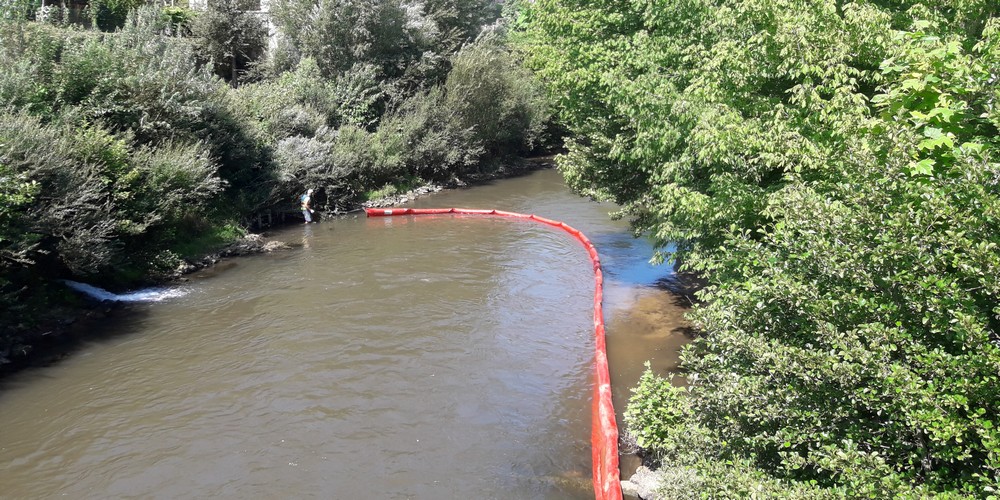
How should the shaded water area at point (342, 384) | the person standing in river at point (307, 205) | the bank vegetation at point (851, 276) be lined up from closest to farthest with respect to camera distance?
the bank vegetation at point (851, 276), the shaded water area at point (342, 384), the person standing in river at point (307, 205)

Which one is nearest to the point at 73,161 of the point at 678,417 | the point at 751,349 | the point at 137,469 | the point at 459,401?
the point at 137,469

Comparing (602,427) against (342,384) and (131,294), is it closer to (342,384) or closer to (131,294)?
(342,384)

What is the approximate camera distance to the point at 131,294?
632 inches

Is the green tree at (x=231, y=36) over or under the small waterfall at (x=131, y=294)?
over

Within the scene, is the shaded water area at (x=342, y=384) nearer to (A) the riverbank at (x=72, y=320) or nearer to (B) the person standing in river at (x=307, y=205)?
(A) the riverbank at (x=72, y=320)

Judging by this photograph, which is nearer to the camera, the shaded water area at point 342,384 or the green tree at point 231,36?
the shaded water area at point 342,384

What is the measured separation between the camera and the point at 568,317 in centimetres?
1480

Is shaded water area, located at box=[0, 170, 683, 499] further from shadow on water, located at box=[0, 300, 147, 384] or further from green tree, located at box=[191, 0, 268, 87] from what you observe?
green tree, located at box=[191, 0, 268, 87]

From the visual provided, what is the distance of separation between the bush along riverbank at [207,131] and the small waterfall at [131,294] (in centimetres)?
27

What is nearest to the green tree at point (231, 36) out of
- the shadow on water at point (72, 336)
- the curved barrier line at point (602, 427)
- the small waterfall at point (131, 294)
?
the small waterfall at point (131, 294)

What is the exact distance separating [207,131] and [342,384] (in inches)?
515

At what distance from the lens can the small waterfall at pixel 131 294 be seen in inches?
599

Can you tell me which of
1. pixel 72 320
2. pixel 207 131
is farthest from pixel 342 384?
pixel 207 131

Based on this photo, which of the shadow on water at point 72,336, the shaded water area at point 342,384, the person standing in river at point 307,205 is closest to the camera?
the shaded water area at point 342,384
